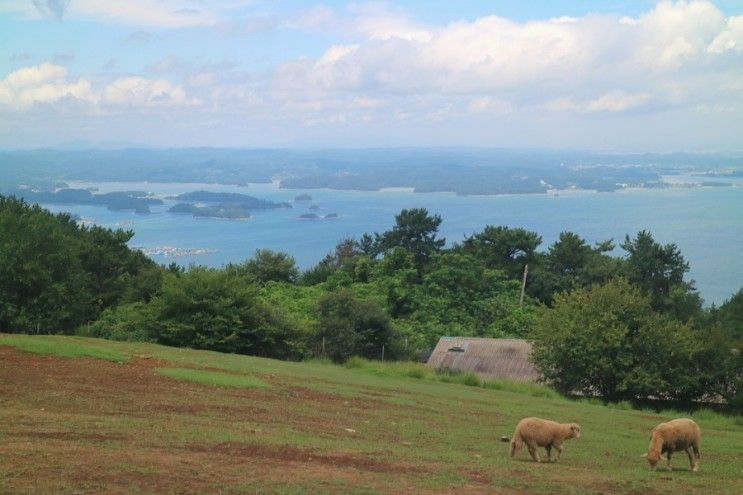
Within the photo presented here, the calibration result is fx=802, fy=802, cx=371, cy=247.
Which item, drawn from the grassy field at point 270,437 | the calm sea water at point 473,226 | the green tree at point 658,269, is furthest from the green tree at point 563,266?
the grassy field at point 270,437

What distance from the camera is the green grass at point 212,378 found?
20.0 meters

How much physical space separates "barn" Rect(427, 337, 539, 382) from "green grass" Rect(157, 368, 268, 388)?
21.9 meters

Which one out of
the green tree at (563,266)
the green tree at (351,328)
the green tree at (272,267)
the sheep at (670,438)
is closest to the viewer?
the sheep at (670,438)

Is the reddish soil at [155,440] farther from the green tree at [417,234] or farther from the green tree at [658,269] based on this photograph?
the green tree at [417,234]

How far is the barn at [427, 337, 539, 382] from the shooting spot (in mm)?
42812

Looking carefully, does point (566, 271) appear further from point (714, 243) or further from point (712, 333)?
point (714, 243)

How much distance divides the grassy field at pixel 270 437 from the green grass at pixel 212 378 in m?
0.09

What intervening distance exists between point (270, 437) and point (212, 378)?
751 cm

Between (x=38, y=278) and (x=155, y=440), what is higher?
(x=38, y=278)

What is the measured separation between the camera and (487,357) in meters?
44.5

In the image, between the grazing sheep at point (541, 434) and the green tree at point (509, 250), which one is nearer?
the grazing sheep at point (541, 434)

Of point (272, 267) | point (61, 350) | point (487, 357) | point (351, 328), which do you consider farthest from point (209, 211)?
point (61, 350)

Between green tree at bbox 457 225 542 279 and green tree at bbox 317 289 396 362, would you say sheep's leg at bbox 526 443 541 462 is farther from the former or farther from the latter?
green tree at bbox 457 225 542 279

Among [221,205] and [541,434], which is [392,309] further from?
[221,205]
